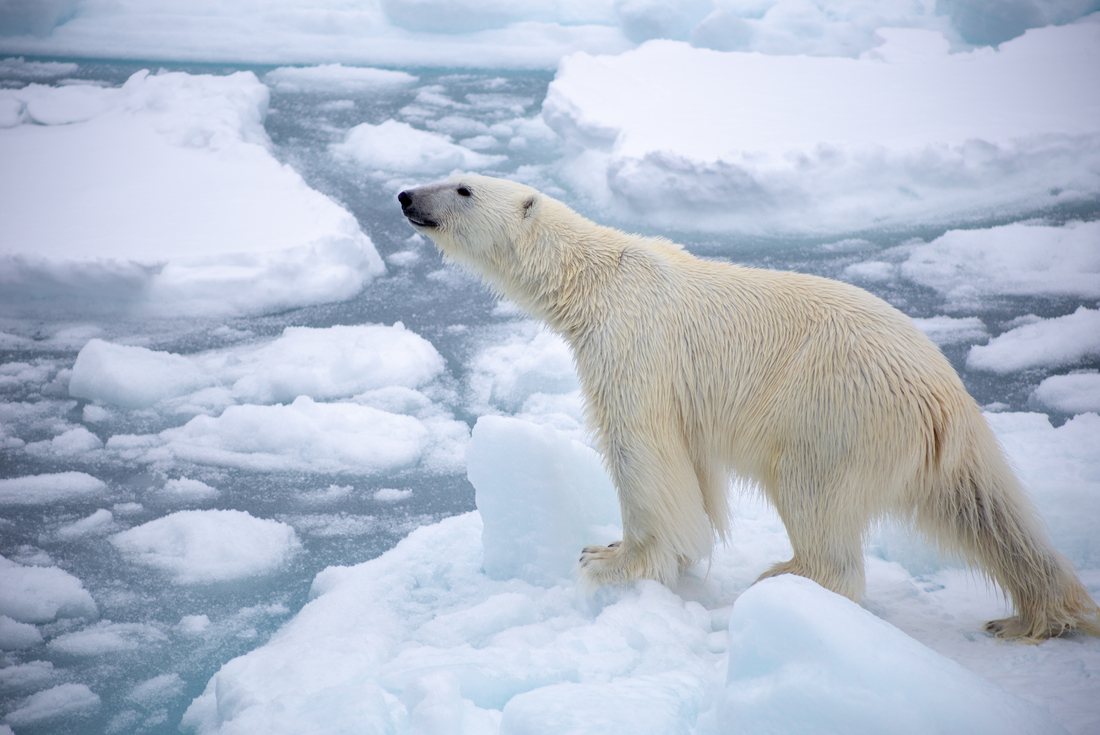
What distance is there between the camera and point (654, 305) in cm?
216

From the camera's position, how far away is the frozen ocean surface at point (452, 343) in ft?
5.70

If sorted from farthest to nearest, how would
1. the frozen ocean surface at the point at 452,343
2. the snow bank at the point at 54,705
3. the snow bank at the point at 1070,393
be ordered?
1. the snow bank at the point at 1070,393
2. the snow bank at the point at 54,705
3. the frozen ocean surface at the point at 452,343

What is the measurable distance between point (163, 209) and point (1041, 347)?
524 centimetres

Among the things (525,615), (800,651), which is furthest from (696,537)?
(800,651)

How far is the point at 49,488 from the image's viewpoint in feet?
9.77

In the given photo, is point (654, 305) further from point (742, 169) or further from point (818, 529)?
point (742, 169)

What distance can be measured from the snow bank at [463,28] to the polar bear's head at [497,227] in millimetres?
6255

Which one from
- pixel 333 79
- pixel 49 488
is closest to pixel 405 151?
pixel 333 79

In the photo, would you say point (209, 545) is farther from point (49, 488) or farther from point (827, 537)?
point (827, 537)

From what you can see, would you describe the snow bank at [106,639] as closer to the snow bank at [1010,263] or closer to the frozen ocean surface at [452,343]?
the frozen ocean surface at [452,343]

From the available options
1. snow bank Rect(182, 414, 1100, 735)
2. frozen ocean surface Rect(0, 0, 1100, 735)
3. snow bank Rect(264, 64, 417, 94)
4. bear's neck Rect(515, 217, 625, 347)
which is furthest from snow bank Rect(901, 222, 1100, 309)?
snow bank Rect(264, 64, 417, 94)

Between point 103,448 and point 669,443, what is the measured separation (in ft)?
8.24

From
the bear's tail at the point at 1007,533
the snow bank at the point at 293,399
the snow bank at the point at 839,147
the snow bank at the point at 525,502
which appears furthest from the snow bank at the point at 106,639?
the snow bank at the point at 839,147

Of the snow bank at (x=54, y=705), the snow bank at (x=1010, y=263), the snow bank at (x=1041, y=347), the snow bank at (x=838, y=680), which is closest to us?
the snow bank at (x=838, y=680)
